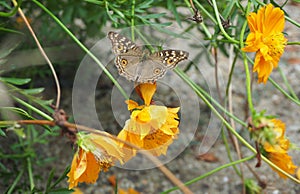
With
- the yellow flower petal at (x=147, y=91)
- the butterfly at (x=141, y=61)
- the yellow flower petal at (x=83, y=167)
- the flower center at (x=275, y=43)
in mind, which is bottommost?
the yellow flower petal at (x=83, y=167)

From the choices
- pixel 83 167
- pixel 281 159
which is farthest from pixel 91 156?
pixel 281 159

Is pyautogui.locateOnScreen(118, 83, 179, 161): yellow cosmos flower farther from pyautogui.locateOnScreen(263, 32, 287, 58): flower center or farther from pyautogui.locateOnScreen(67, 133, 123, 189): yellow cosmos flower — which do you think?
pyautogui.locateOnScreen(263, 32, 287, 58): flower center

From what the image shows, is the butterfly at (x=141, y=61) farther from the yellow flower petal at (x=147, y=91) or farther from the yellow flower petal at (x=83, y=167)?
the yellow flower petal at (x=83, y=167)

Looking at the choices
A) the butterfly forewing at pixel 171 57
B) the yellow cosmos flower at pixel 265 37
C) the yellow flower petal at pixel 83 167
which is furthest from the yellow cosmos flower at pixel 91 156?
the yellow cosmos flower at pixel 265 37

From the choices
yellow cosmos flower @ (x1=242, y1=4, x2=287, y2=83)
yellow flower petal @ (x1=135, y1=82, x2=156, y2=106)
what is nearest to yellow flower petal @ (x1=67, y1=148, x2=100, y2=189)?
yellow flower petal @ (x1=135, y1=82, x2=156, y2=106)

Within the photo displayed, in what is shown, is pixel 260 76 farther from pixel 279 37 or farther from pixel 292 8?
pixel 292 8

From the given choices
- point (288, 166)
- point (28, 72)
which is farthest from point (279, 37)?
point (28, 72)

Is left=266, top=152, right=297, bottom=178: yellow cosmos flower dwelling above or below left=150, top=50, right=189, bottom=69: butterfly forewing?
below
